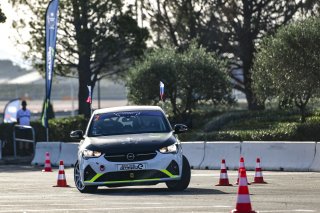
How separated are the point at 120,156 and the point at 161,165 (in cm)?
67

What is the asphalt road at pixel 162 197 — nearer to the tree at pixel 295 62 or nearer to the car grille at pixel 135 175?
the car grille at pixel 135 175

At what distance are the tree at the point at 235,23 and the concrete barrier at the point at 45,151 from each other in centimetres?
2278

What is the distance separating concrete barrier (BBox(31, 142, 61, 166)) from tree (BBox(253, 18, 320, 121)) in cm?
1015

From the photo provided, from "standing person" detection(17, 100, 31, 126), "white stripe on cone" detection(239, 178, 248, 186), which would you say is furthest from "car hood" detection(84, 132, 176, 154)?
"standing person" detection(17, 100, 31, 126)

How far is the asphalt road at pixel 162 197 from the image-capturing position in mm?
16172

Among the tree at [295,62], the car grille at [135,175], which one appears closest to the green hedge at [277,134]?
the tree at [295,62]

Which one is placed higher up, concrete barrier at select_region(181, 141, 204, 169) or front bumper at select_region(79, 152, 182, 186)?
front bumper at select_region(79, 152, 182, 186)

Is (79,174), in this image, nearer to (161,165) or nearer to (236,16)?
(161,165)

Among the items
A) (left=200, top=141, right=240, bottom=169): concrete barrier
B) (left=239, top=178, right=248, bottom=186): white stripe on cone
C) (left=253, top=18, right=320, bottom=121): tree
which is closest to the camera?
(left=239, top=178, right=248, bottom=186): white stripe on cone

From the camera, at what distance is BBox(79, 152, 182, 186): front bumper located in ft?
64.9

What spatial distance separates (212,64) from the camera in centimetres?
5272

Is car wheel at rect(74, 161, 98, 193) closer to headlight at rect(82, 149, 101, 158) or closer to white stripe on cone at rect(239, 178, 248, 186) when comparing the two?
headlight at rect(82, 149, 101, 158)

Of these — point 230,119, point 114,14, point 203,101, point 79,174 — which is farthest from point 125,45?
point 79,174

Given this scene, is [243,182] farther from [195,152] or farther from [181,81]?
[181,81]
